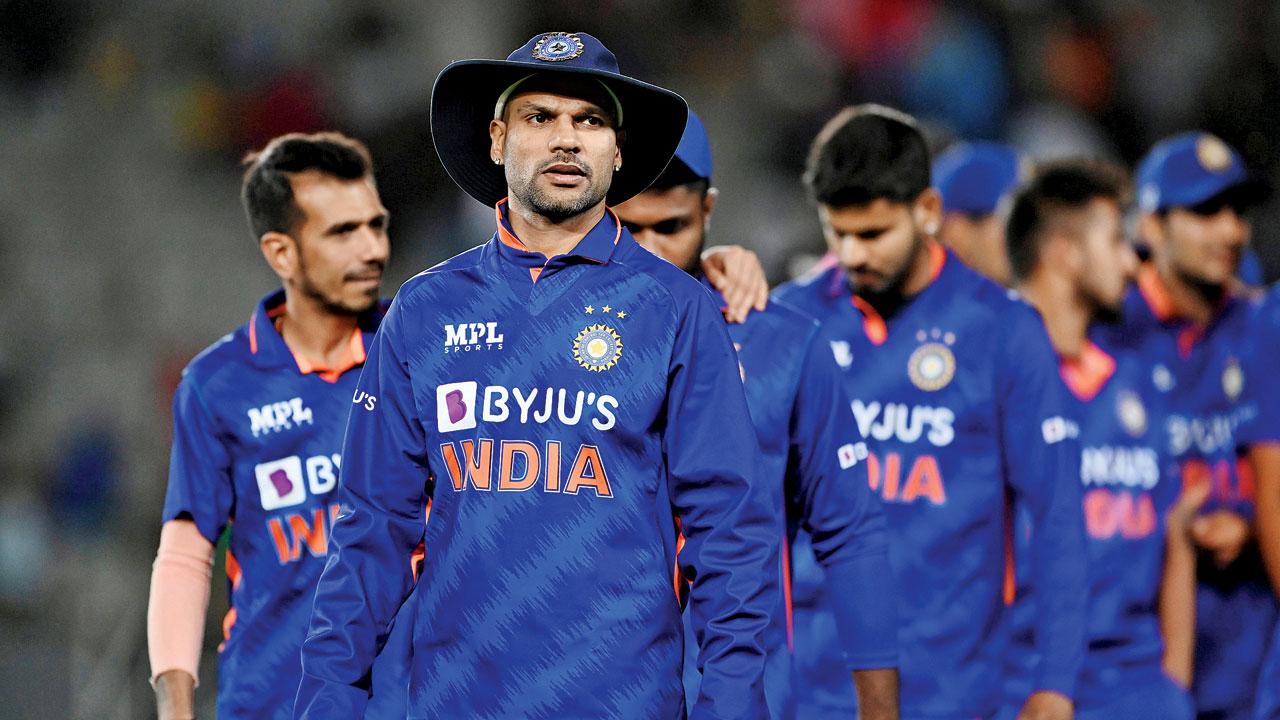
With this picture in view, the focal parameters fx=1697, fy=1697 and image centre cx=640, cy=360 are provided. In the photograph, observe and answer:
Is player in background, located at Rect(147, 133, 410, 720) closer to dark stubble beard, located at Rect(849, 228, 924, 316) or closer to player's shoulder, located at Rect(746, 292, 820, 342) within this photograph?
player's shoulder, located at Rect(746, 292, 820, 342)

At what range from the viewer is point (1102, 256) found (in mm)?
5625

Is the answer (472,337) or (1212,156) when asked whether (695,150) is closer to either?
(472,337)

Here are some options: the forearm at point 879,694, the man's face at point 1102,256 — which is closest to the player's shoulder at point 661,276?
the forearm at point 879,694

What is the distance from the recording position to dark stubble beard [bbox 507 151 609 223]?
A: 3.05m

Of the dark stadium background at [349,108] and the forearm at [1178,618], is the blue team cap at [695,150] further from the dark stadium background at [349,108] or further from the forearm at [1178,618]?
the dark stadium background at [349,108]

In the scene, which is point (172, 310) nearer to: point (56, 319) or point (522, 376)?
point (56, 319)

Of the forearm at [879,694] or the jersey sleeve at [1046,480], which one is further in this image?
the jersey sleeve at [1046,480]

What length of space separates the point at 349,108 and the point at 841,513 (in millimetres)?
9124

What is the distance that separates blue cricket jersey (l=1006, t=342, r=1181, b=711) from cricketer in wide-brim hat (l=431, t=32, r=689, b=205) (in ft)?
8.07

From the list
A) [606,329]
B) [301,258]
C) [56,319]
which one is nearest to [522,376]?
[606,329]

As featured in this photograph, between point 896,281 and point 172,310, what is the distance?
8482 millimetres

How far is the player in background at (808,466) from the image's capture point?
3.85m

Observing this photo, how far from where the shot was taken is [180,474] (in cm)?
432

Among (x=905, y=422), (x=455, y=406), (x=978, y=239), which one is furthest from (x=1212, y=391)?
(x=455, y=406)
